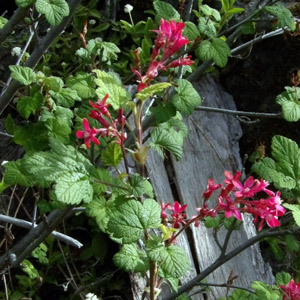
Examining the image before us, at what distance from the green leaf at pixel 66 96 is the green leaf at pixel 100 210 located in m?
0.31

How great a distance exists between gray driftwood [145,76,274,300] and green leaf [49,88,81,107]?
0.76 m

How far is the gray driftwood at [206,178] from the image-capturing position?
2186 millimetres

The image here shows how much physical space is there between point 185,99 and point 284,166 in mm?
369

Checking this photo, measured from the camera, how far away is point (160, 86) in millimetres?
1069

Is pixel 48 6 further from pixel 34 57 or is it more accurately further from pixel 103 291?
pixel 103 291

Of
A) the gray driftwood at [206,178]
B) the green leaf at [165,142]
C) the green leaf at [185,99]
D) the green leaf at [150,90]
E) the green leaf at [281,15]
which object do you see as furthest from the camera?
the gray driftwood at [206,178]

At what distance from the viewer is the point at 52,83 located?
1.51 meters

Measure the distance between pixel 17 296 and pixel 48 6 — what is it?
141 cm

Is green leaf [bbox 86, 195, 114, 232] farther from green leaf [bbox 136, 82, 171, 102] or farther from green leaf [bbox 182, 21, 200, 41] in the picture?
green leaf [bbox 182, 21, 200, 41]

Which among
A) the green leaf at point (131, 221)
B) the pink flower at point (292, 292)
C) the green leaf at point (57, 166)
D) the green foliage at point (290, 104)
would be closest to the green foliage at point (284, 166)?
the green foliage at point (290, 104)

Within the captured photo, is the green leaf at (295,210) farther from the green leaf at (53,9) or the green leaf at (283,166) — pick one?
the green leaf at (53,9)

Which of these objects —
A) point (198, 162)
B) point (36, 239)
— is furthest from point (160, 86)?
point (198, 162)

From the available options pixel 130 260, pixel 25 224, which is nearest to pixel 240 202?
pixel 130 260

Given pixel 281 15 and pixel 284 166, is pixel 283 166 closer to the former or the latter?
pixel 284 166
